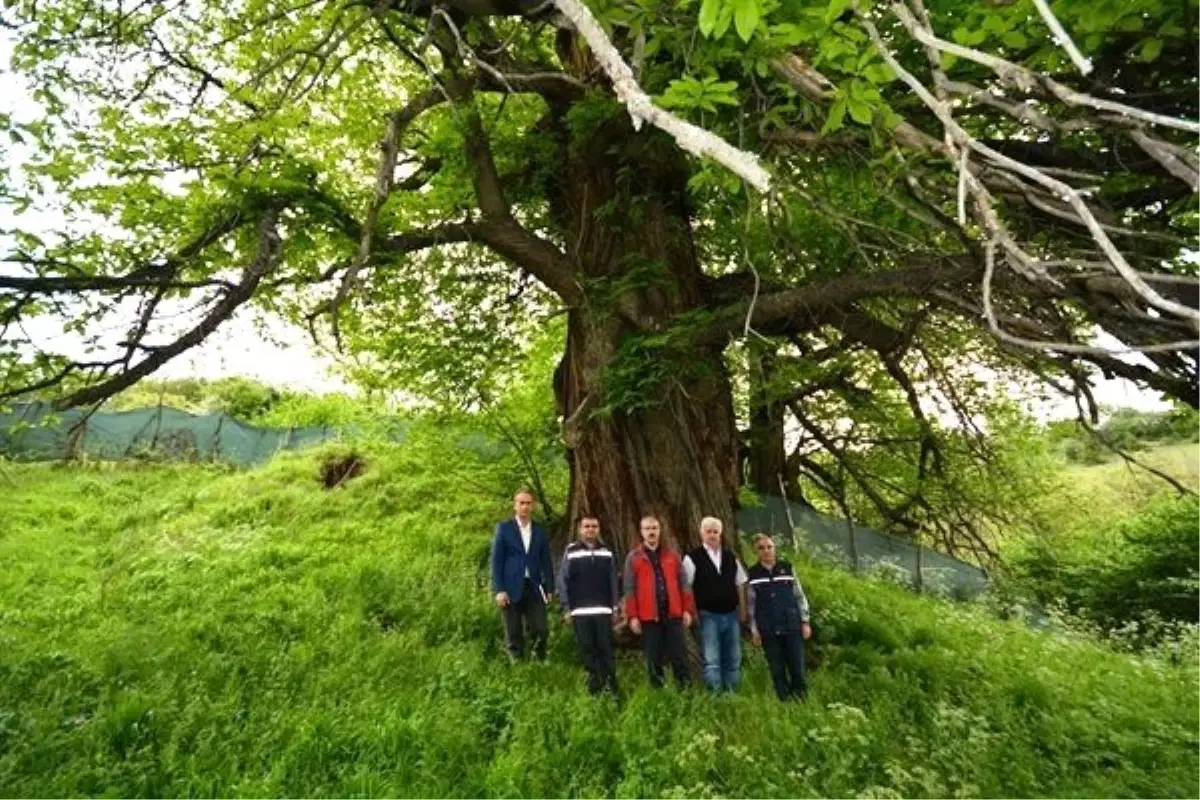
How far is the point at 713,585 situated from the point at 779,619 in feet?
2.02

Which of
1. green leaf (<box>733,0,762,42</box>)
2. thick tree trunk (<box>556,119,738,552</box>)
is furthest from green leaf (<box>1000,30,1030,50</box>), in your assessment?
thick tree trunk (<box>556,119,738,552</box>)

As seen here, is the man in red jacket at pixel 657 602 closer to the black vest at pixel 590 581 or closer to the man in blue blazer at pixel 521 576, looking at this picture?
the black vest at pixel 590 581

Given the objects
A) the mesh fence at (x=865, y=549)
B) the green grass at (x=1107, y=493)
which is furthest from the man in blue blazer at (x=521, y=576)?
the green grass at (x=1107, y=493)

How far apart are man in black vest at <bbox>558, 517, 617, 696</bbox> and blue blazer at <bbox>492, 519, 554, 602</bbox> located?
0.43 meters

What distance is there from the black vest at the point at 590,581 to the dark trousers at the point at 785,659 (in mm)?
1349

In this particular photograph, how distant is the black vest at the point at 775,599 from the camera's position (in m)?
6.54

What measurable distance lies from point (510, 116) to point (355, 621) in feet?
17.5

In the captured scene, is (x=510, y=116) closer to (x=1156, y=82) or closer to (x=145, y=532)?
(x=1156, y=82)

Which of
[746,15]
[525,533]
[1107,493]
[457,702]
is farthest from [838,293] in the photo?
[1107,493]

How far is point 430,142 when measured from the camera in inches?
301

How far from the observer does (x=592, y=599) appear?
6.39m

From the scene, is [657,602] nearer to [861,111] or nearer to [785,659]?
[785,659]

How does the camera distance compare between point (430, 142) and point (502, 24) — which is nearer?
point (502, 24)

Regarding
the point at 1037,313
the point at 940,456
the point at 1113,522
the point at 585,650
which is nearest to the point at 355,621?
the point at 585,650
